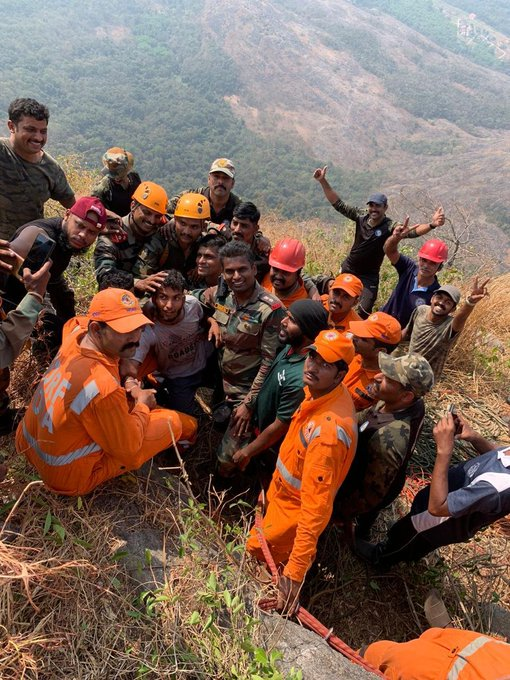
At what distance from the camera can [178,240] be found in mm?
3977

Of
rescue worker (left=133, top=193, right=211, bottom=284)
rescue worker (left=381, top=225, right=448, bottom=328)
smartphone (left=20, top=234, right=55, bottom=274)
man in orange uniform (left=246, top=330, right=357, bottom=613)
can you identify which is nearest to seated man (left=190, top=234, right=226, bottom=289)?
rescue worker (left=133, top=193, right=211, bottom=284)

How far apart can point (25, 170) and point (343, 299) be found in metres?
3.03

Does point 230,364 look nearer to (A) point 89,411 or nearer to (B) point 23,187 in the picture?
(A) point 89,411

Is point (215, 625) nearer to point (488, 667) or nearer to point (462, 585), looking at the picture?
point (488, 667)

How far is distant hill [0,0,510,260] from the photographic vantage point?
202 ft

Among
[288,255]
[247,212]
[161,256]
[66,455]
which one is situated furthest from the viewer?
[247,212]

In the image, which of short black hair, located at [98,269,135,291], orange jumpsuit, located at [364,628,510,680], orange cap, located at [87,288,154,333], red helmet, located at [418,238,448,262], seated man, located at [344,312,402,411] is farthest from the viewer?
red helmet, located at [418,238,448,262]

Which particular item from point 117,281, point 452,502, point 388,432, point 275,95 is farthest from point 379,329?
point 275,95

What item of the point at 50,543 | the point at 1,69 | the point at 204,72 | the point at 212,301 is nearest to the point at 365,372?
the point at 212,301

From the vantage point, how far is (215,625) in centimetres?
198

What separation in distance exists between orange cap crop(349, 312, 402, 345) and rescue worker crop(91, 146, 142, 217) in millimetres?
3121

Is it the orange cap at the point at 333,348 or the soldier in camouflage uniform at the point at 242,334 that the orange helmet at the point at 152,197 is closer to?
the soldier in camouflage uniform at the point at 242,334

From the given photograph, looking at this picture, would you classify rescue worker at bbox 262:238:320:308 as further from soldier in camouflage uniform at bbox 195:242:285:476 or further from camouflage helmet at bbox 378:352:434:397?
camouflage helmet at bbox 378:352:434:397

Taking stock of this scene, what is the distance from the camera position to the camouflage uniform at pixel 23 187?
143 inches
